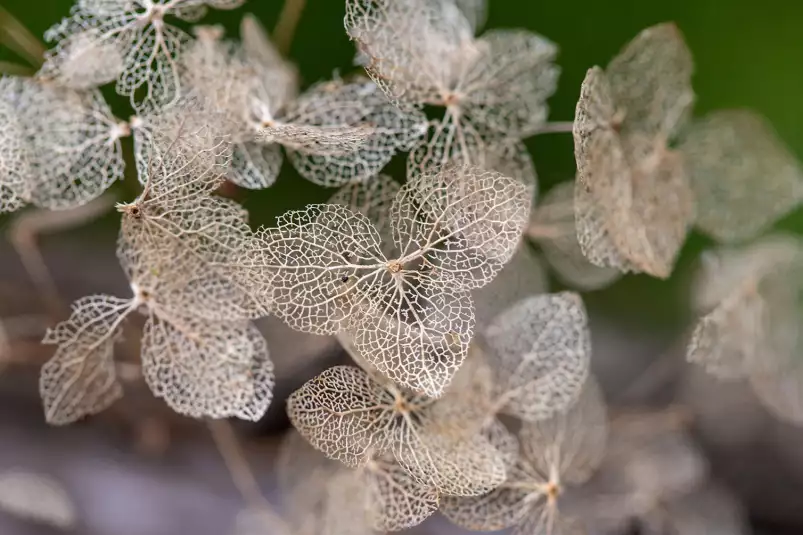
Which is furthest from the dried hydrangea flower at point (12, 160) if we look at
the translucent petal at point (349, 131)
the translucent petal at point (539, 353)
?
the translucent petal at point (539, 353)

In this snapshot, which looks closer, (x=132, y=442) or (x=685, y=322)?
(x=132, y=442)

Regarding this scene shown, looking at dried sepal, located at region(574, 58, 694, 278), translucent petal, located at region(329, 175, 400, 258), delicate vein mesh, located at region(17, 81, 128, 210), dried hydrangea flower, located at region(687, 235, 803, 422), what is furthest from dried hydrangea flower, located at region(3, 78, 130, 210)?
dried hydrangea flower, located at region(687, 235, 803, 422)

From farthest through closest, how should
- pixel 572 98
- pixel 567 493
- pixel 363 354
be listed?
pixel 572 98
pixel 567 493
pixel 363 354

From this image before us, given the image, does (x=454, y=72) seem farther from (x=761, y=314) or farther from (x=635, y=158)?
(x=761, y=314)

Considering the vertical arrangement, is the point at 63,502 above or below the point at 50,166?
below

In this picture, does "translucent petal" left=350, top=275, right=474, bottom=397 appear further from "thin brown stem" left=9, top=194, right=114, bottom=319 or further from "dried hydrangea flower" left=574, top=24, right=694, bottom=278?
"thin brown stem" left=9, top=194, right=114, bottom=319

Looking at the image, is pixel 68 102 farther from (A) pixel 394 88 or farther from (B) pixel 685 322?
(B) pixel 685 322

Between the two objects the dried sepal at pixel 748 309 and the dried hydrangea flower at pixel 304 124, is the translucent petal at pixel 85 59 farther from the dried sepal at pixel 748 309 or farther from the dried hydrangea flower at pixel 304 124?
the dried sepal at pixel 748 309

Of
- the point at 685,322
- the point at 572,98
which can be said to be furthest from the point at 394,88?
the point at 685,322
